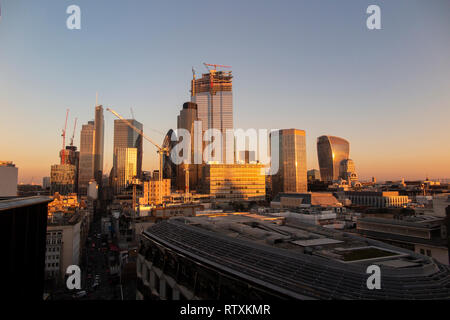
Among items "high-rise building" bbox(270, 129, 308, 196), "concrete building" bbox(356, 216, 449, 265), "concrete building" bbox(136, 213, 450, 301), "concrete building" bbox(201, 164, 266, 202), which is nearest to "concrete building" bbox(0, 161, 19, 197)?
"concrete building" bbox(136, 213, 450, 301)

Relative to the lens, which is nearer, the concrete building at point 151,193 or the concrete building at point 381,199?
the concrete building at point 151,193

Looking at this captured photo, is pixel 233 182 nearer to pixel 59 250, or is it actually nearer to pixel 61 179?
pixel 59 250

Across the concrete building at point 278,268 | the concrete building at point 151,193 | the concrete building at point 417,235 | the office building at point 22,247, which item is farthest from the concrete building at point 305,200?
the office building at point 22,247

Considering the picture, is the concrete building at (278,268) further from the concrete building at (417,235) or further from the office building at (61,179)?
the office building at (61,179)
